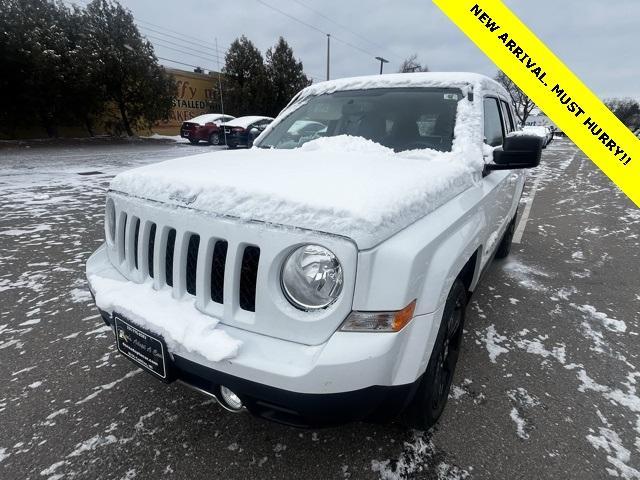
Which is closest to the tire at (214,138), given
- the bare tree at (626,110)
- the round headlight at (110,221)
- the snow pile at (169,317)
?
the round headlight at (110,221)

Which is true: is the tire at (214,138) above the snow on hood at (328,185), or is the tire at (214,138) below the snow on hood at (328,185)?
below

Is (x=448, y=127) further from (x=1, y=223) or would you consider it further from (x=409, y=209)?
(x=1, y=223)

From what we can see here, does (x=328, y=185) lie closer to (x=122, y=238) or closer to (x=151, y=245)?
(x=151, y=245)

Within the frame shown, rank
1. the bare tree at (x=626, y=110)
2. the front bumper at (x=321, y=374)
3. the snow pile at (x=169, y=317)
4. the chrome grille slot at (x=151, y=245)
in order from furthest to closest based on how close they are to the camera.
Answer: the bare tree at (x=626, y=110) → the chrome grille slot at (x=151, y=245) → the snow pile at (x=169, y=317) → the front bumper at (x=321, y=374)

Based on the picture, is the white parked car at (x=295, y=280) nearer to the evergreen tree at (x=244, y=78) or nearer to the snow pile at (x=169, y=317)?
the snow pile at (x=169, y=317)

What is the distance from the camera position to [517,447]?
6.19ft

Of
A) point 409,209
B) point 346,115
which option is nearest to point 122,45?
point 346,115

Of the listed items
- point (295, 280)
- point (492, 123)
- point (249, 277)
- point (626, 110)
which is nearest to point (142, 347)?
point (249, 277)

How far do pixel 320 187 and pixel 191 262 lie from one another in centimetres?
64

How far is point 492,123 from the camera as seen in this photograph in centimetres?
292

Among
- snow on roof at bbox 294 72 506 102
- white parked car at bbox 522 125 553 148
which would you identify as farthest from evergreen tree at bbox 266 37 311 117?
snow on roof at bbox 294 72 506 102

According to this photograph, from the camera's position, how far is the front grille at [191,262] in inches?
56.9

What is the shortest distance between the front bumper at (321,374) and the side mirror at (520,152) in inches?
51.3

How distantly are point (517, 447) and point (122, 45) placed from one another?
22.6 meters
